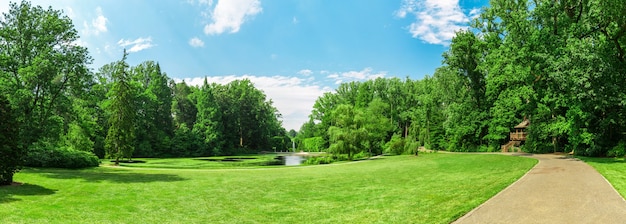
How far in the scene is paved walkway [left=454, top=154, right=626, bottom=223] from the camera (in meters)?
7.73

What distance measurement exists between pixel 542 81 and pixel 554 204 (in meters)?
21.1

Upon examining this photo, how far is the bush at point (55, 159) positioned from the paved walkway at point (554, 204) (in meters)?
24.9

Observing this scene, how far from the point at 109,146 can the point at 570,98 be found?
35.1 meters

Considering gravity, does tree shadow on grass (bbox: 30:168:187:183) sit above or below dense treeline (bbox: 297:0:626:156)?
below

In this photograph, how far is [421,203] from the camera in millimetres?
9797

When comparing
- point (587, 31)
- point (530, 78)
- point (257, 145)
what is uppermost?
point (587, 31)

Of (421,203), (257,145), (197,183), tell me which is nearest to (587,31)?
(421,203)

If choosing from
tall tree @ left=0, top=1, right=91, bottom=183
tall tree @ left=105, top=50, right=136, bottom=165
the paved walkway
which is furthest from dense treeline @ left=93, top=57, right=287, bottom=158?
the paved walkway

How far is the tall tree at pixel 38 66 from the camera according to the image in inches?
748

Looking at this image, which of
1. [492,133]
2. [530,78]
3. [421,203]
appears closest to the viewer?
[421,203]

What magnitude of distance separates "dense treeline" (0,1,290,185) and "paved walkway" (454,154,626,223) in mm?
16759

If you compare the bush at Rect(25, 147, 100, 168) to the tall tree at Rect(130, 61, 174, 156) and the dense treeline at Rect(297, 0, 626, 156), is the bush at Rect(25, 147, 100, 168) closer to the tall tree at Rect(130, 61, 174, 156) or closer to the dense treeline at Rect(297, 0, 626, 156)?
the dense treeline at Rect(297, 0, 626, 156)

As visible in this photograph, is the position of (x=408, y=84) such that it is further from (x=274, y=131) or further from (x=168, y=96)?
(x=168, y=96)

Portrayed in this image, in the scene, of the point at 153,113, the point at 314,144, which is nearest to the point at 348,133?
the point at 153,113
